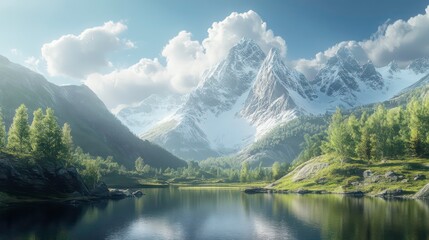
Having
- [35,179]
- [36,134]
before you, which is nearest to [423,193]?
[35,179]

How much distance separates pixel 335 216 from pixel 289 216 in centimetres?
1213

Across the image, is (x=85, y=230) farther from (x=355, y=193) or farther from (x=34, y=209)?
(x=355, y=193)

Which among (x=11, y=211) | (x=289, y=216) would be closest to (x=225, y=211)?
(x=289, y=216)

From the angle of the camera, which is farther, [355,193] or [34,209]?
[355,193]

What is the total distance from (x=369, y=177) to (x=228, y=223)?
299 ft

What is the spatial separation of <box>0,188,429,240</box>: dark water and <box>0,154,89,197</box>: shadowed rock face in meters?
11.7

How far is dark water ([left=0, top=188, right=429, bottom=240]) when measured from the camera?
258 ft

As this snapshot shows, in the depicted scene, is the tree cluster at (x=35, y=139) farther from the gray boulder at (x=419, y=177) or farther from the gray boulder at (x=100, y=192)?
the gray boulder at (x=419, y=177)

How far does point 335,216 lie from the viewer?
100 meters

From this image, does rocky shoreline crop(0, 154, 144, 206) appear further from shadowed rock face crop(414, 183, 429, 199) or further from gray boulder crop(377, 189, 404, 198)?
shadowed rock face crop(414, 183, 429, 199)

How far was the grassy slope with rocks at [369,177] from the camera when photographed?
154 m

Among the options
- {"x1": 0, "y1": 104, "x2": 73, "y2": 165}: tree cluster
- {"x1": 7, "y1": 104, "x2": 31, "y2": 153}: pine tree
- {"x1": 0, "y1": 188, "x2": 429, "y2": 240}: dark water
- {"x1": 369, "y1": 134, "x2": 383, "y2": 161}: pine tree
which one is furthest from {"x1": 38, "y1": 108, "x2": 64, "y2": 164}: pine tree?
{"x1": 369, "y1": 134, "x2": 383, "y2": 161}: pine tree

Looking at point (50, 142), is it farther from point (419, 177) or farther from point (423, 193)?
point (419, 177)

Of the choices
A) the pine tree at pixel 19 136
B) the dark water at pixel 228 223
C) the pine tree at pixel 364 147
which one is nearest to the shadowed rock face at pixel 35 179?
the dark water at pixel 228 223
